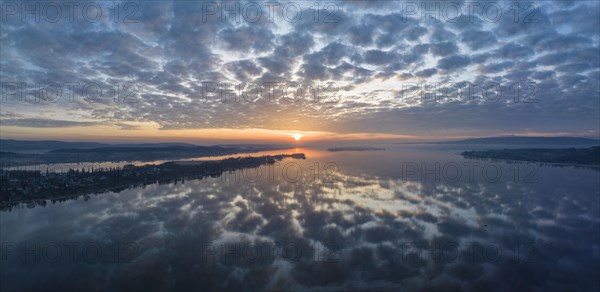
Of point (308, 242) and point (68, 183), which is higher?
point (68, 183)

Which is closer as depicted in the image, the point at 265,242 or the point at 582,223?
the point at 265,242

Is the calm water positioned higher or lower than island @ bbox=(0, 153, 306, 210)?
lower

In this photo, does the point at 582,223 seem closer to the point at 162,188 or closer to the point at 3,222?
the point at 162,188

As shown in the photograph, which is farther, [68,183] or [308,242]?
[68,183]

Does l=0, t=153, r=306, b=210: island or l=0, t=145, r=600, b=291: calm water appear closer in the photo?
l=0, t=145, r=600, b=291: calm water

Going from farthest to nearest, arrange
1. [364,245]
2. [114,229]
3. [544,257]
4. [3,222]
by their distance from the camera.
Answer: [3,222]
[114,229]
[364,245]
[544,257]

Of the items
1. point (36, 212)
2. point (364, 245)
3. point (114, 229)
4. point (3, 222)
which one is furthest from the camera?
point (36, 212)

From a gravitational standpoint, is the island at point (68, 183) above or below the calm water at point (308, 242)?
above

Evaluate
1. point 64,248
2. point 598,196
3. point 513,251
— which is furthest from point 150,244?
point 598,196
